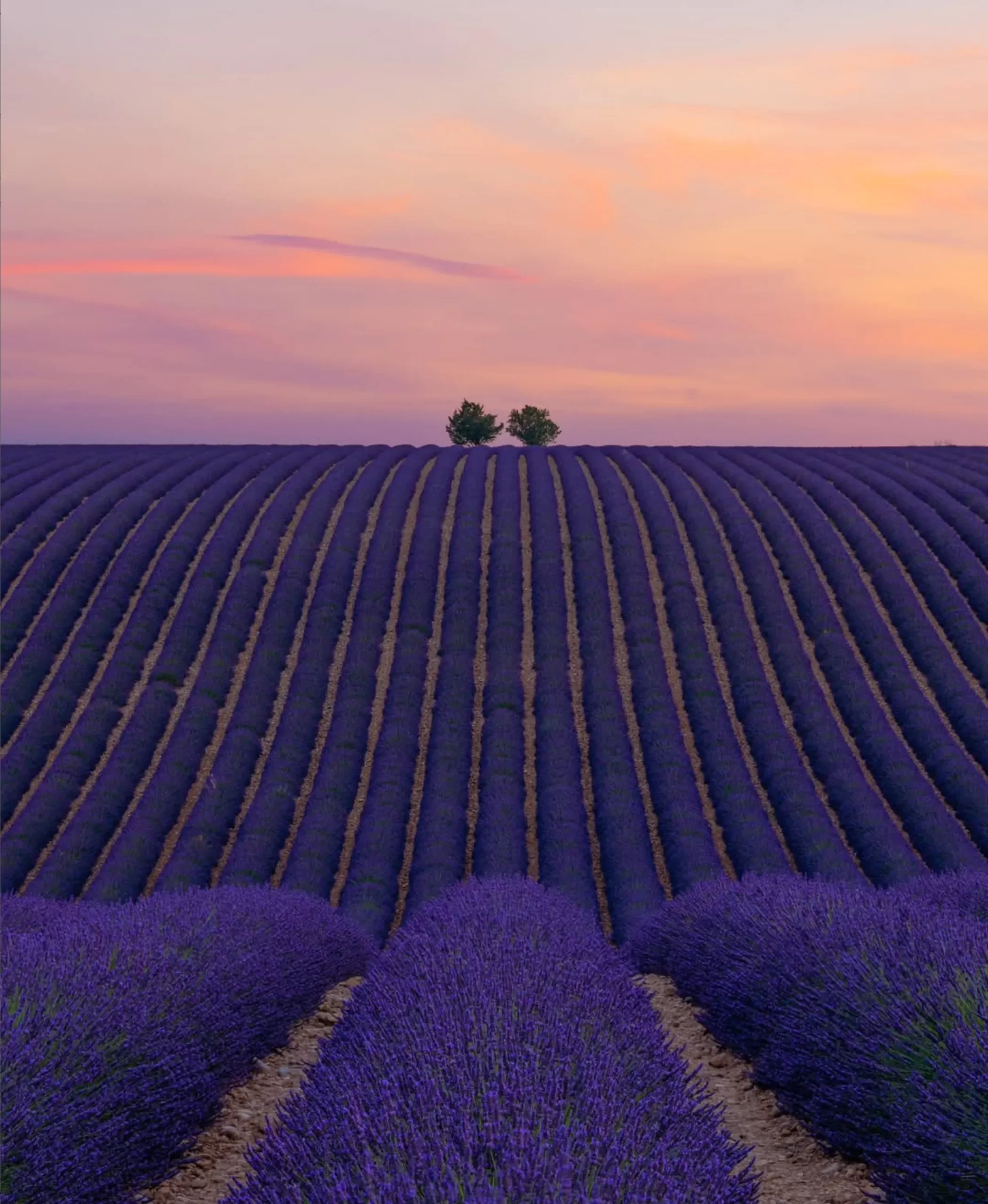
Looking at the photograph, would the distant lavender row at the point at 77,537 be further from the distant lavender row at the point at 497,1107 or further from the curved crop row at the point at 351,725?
the distant lavender row at the point at 497,1107

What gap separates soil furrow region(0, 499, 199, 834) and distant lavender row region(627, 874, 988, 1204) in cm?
1263

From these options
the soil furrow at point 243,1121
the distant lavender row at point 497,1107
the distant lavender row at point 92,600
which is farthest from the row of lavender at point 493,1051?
the distant lavender row at point 92,600

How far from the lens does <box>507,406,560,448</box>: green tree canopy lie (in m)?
56.9

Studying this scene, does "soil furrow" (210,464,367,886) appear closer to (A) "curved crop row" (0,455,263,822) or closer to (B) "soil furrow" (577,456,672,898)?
(A) "curved crop row" (0,455,263,822)

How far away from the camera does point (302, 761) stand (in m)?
19.9

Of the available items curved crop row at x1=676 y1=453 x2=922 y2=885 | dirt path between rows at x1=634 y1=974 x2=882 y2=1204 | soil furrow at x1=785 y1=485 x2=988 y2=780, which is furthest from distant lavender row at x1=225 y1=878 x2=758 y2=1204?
soil furrow at x1=785 y1=485 x2=988 y2=780

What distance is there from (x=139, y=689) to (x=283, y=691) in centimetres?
262

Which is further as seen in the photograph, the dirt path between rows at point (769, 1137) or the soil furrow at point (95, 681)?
the soil furrow at point (95, 681)

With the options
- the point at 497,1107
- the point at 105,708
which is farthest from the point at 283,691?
the point at 497,1107

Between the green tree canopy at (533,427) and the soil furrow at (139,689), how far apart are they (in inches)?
1106

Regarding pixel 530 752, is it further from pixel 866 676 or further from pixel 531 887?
pixel 531 887

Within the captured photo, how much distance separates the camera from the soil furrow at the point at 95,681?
19578mm

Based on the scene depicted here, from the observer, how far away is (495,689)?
21984 millimetres

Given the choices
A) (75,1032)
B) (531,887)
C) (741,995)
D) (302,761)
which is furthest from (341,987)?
(302,761)
